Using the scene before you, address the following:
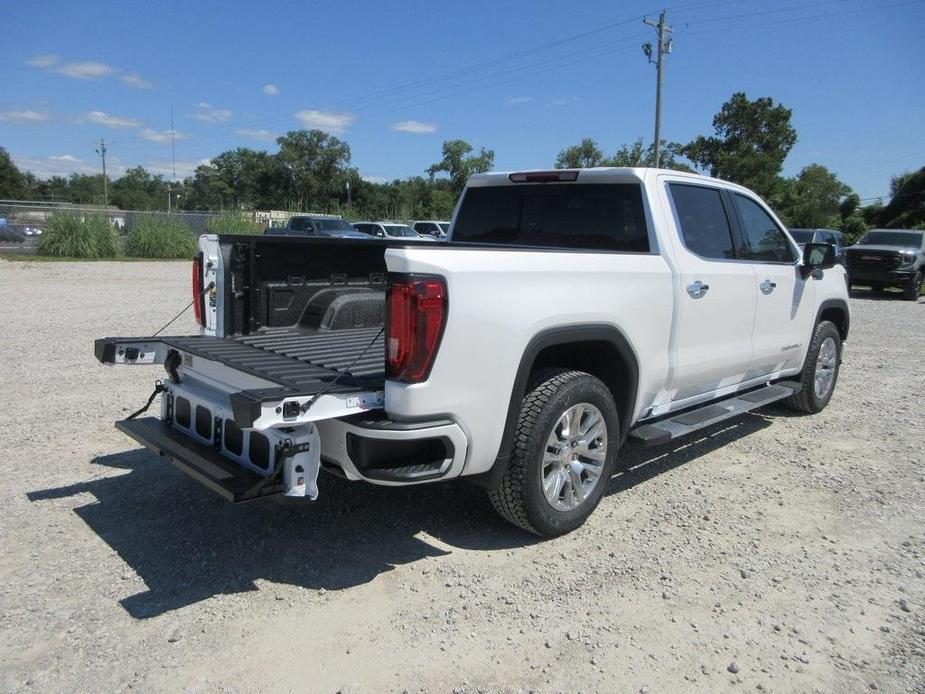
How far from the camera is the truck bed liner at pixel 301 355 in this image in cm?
341

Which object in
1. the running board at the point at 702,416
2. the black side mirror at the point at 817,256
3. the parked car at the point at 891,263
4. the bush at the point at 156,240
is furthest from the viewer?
the bush at the point at 156,240

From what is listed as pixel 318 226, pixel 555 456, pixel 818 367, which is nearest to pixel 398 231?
pixel 318 226

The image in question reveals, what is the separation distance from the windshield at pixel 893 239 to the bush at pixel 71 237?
24.8 metres

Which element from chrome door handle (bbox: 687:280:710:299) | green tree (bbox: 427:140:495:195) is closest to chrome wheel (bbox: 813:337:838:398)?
chrome door handle (bbox: 687:280:710:299)

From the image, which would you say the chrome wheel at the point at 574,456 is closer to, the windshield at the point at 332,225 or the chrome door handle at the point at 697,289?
the chrome door handle at the point at 697,289

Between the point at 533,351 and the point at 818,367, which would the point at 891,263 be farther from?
the point at 533,351

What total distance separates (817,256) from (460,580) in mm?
4120

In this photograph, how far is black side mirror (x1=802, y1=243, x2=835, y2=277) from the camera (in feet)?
19.4

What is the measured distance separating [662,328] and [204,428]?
2.62 meters

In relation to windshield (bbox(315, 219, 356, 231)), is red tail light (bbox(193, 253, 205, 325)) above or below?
below

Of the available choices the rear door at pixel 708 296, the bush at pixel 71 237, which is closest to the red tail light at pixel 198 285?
the rear door at pixel 708 296

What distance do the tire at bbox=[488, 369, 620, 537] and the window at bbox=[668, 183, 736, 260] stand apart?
1.35 meters

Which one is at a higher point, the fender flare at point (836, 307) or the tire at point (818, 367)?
the fender flare at point (836, 307)

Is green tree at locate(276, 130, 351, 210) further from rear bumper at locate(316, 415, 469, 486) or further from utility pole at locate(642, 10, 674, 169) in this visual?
rear bumper at locate(316, 415, 469, 486)
